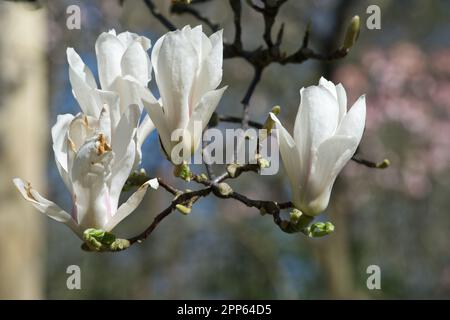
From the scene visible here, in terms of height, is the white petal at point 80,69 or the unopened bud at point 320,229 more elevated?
the white petal at point 80,69

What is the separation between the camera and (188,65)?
623mm

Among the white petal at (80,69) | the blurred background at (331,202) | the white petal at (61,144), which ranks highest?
the white petal at (80,69)

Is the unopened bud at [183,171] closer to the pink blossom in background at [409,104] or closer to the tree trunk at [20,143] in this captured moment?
the tree trunk at [20,143]

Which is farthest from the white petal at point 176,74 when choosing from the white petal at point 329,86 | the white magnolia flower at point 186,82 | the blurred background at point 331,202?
the blurred background at point 331,202

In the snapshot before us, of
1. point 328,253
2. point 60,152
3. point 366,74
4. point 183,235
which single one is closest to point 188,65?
point 60,152

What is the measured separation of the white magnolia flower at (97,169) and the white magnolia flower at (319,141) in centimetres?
13

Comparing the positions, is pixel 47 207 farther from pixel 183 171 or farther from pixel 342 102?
pixel 342 102

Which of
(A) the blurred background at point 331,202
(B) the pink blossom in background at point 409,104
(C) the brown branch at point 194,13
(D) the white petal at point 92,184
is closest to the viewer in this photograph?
(D) the white petal at point 92,184

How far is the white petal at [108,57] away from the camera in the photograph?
661mm

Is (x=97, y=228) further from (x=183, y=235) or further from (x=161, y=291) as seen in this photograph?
(x=161, y=291)

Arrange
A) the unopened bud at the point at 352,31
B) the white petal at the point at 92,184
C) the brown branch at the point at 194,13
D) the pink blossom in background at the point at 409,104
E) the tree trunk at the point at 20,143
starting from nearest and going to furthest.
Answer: the white petal at the point at 92,184
the unopened bud at the point at 352,31
the brown branch at the point at 194,13
the tree trunk at the point at 20,143
the pink blossom in background at the point at 409,104

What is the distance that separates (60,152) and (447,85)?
4054mm

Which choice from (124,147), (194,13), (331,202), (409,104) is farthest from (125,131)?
(409,104)

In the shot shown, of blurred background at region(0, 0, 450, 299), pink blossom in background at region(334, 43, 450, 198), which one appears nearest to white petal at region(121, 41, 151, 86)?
blurred background at region(0, 0, 450, 299)
